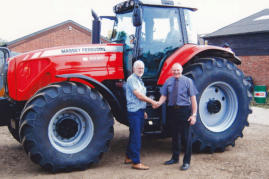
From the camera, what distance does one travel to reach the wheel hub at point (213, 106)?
576cm

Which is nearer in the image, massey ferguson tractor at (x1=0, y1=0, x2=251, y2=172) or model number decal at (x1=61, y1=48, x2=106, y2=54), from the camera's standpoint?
massey ferguson tractor at (x1=0, y1=0, x2=251, y2=172)

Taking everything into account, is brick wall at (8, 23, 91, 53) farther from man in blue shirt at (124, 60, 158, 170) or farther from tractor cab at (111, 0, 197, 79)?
man in blue shirt at (124, 60, 158, 170)

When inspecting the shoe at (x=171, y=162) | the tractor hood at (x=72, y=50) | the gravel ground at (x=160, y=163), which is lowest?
the gravel ground at (x=160, y=163)

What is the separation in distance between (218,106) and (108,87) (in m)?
1.98

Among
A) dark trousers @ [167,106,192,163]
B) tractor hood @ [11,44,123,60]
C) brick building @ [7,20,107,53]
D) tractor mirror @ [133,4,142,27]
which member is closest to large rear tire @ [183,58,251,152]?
dark trousers @ [167,106,192,163]

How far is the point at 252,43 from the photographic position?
20.2 meters

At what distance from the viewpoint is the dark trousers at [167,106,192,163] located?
4891 mm

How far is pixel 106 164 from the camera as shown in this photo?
513cm

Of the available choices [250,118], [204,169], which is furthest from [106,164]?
[250,118]

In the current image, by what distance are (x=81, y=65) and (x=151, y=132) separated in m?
1.56

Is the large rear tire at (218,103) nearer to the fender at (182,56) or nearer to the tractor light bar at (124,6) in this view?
the fender at (182,56)

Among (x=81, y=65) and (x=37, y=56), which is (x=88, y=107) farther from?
(x=37, y=56)

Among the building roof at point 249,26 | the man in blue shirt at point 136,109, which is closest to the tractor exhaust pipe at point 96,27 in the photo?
the man in blue shirt at point 136,109

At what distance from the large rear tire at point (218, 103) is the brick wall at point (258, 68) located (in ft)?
47.7
